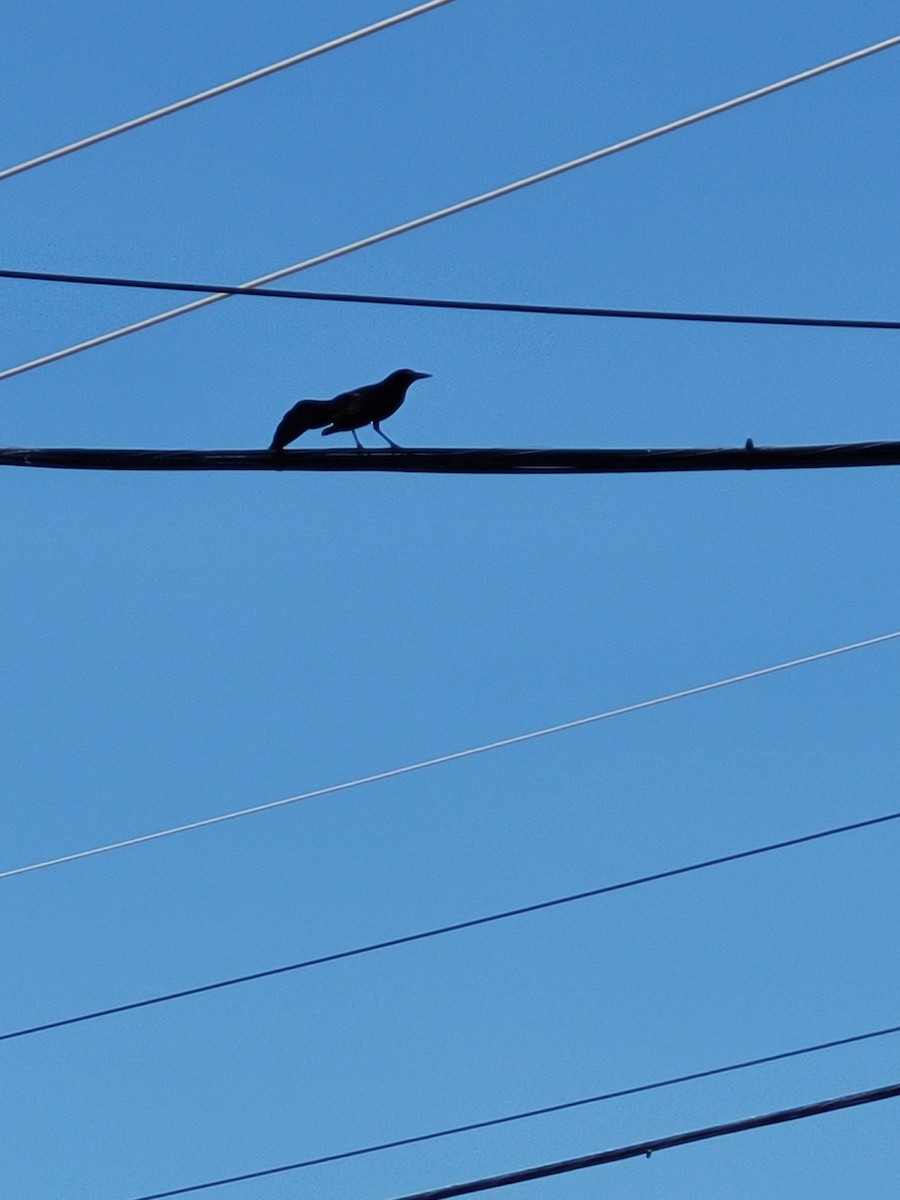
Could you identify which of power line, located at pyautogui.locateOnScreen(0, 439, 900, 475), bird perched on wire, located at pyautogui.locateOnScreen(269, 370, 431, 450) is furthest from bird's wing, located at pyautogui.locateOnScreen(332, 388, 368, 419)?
power line, located at pyautogui.locateOnScreen(0, 439, 900, 475)

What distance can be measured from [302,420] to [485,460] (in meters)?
1.68

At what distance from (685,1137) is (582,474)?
3359mm

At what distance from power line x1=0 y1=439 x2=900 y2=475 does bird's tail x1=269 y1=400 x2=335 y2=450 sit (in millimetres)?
868

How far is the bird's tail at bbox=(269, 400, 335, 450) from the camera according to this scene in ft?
23.2

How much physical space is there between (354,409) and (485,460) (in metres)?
2.10

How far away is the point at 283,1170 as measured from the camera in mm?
9148

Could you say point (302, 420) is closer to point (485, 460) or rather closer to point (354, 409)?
point (354, 409)

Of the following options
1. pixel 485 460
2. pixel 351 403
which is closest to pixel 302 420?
pixel 351 403

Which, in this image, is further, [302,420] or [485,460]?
[302,420]

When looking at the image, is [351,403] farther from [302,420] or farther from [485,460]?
[485,460]

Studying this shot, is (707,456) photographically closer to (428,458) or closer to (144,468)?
(428,458)

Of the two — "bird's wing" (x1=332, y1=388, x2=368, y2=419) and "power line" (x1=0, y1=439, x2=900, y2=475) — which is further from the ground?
"bird's wing" (x1=332, y1=388, x2=368, y2=419)

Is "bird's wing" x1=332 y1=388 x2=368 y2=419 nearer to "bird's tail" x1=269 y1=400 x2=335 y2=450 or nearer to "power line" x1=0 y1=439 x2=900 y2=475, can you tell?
"bird's tail" x1=269 y1=400 x2=335 y2=450

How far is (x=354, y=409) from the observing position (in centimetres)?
782
